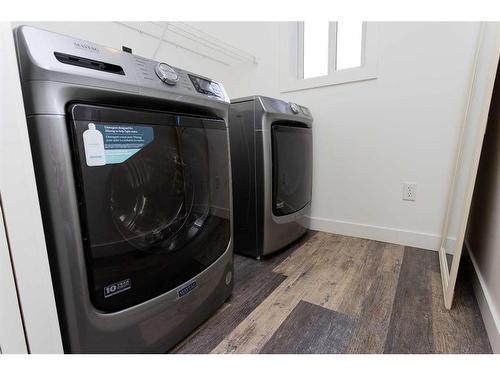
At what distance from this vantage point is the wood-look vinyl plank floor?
0.70 m

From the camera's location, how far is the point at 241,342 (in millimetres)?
714

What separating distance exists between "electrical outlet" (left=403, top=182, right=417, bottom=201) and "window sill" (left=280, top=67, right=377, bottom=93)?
24.4 inches

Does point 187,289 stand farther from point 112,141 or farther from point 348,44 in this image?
point 348,44

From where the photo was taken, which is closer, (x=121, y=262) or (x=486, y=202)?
(x=121, y=262)

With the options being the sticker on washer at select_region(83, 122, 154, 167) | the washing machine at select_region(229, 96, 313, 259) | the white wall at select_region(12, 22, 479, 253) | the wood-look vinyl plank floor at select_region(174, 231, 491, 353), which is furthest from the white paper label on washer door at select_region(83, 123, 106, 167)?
the white wall at select_region(12, 22, 479, 253)

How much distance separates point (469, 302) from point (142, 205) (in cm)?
114

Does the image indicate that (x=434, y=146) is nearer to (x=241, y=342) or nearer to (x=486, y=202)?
(x=486, y=202)

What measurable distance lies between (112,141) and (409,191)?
4.70 feet

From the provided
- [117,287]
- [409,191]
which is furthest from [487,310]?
[117,287]

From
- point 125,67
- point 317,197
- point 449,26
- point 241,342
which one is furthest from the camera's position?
point 317,197

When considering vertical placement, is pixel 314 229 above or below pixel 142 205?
below

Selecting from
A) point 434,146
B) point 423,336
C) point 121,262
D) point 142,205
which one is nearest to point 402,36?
point 434,146

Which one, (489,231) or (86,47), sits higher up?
(86,47)

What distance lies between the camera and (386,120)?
53.2 inches
